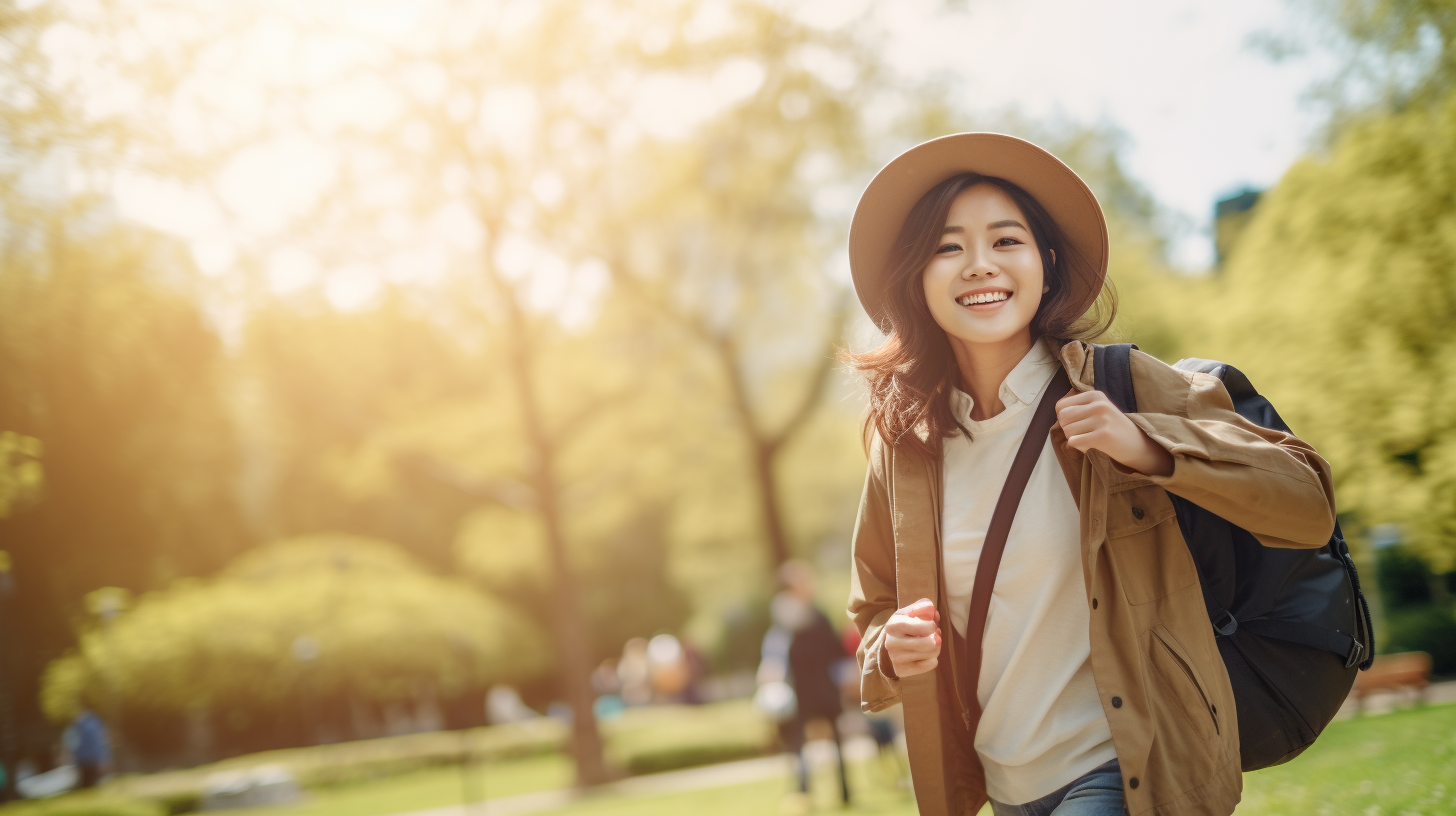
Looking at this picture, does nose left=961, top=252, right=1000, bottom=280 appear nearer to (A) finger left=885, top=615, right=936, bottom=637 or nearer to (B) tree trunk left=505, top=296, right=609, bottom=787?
(A) finger left=885, top=615, right=936, bottom=637

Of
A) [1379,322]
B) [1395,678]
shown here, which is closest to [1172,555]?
[1379,322]

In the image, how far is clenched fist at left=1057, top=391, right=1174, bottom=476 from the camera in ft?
6.20

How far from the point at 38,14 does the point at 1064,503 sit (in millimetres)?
10840

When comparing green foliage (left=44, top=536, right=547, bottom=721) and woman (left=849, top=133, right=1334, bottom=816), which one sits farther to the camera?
green foliage (left=44, top=536, right=547, bottom=721)

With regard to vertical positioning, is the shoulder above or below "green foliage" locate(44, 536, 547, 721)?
above

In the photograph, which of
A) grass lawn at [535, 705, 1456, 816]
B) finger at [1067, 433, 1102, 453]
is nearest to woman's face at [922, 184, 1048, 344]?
finger at [1067, 433, 1102, 453]

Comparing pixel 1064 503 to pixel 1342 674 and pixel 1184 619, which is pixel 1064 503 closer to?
pixel 1184 619

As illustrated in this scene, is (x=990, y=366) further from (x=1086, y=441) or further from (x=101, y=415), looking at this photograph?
(x=101, y=415)

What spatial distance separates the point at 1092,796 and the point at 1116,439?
696 millimetres

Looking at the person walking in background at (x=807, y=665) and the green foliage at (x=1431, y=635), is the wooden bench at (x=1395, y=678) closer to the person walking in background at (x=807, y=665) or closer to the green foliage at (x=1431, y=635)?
the green foliage at (x=1431, y=635)

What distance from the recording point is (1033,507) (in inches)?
85.6

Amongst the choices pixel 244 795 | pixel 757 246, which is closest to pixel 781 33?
pixel 757 246

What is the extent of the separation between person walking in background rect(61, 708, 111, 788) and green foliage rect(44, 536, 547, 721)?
454cm

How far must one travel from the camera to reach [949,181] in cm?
244
